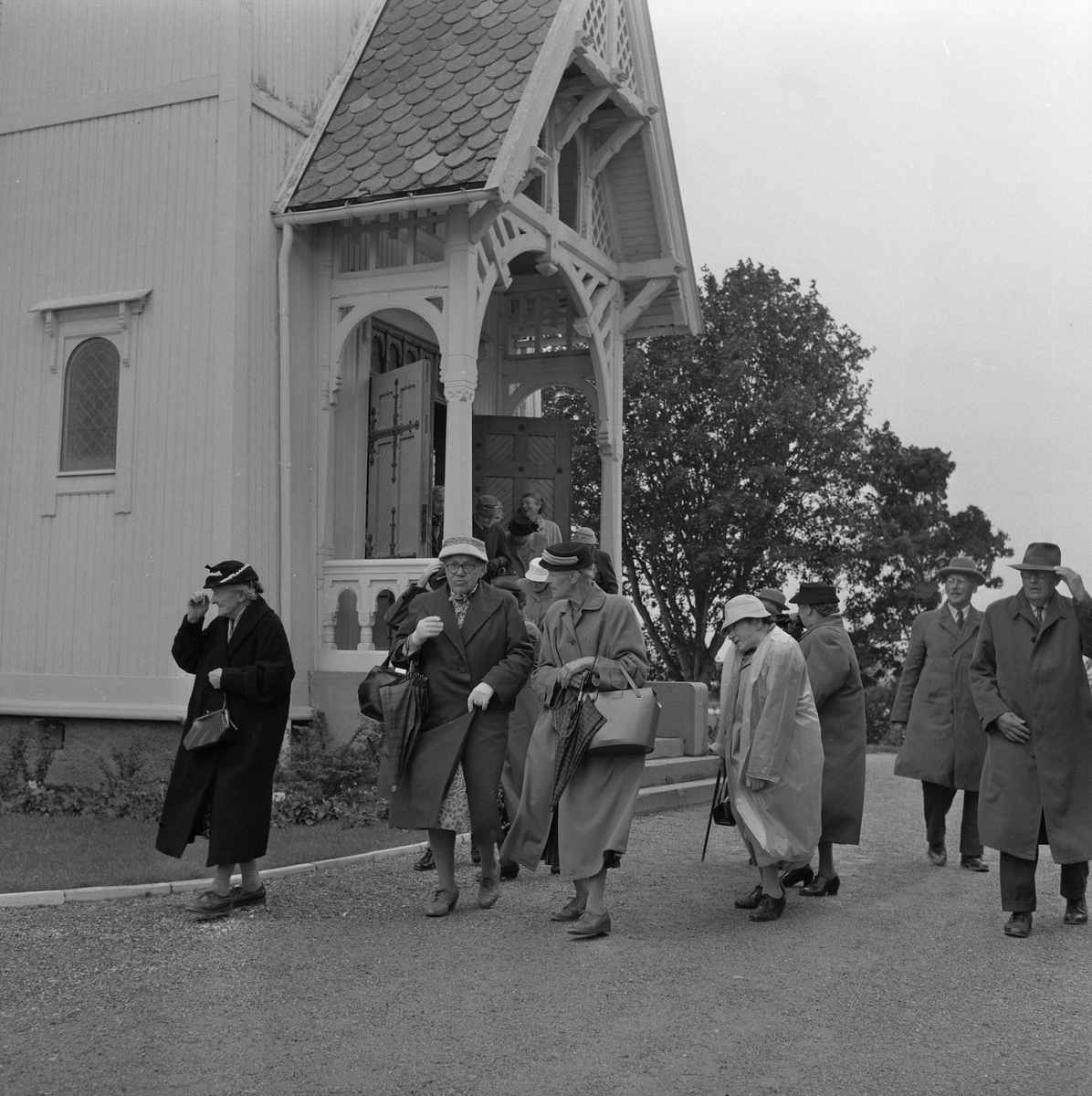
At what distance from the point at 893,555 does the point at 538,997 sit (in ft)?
97.0

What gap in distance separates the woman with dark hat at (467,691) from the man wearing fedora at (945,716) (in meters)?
3.34

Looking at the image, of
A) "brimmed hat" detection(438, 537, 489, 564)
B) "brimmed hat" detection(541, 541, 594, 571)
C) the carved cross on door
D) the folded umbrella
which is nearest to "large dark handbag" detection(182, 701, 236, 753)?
"brimmed hat" detection(438, 537, 489, 564)


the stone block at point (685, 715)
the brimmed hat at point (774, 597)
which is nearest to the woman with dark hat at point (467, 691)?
the brimmed hat at point (774, 597)

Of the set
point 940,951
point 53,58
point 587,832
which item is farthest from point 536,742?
point 53,58

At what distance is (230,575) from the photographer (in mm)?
7250

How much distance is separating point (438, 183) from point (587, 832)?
264 inches

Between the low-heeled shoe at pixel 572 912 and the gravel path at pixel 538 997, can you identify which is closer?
the gravel path at pixel 538 997

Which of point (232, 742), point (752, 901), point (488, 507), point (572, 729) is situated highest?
point (488, 507)

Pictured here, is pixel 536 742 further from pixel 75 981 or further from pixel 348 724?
pixel 348 724

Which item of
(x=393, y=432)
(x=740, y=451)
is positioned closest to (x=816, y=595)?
(x=393, y=432)

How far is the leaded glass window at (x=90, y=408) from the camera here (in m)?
12.5

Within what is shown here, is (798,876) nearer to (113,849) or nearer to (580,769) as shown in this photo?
(580,769)

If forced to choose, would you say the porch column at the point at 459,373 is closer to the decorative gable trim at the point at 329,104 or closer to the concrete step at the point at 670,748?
the decorative gable trim at the point at 329,104

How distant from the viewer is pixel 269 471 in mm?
12195
